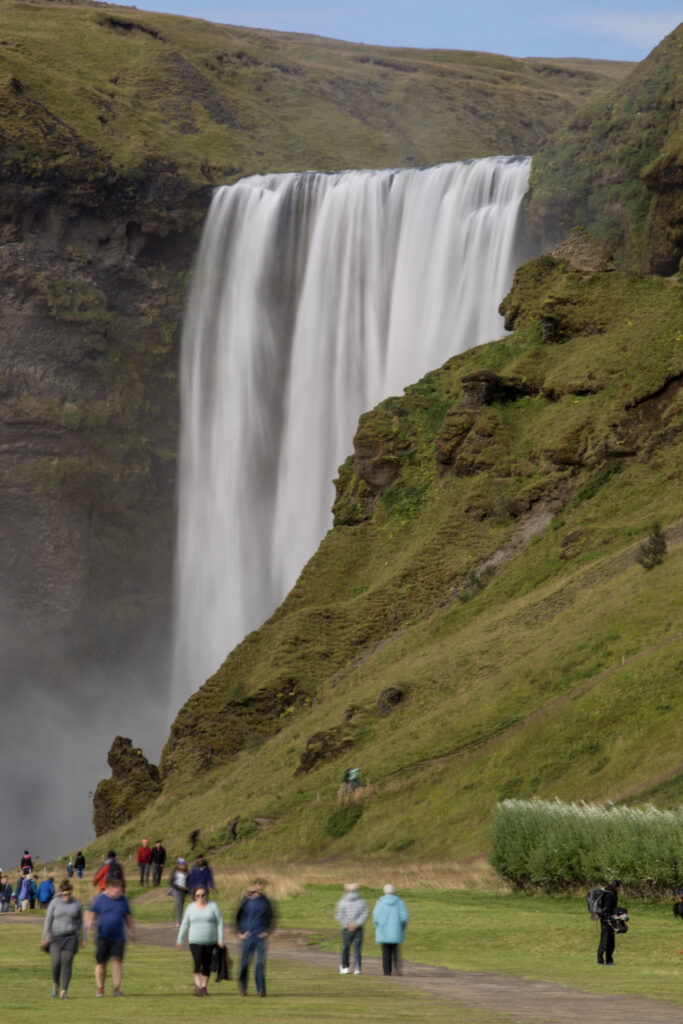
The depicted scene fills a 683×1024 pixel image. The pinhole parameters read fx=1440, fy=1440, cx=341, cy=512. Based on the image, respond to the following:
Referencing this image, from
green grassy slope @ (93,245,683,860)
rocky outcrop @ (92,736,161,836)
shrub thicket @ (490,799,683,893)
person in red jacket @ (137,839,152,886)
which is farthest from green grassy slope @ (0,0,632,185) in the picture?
shrub thicket @ (490,799,683,893)

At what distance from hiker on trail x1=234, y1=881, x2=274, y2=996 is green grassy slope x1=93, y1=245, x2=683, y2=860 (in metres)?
20.6

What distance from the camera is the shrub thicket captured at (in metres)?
32.6

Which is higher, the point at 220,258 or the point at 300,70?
the point at 300,70

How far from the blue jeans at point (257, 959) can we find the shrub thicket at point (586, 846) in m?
13.8

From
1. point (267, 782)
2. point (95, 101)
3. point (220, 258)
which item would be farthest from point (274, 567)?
point (95, 101)

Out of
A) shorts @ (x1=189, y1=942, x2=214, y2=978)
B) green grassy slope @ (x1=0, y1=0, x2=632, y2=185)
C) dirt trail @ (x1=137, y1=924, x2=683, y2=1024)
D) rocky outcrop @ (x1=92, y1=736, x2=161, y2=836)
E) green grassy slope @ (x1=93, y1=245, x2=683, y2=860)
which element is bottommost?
dirt trail @ (x1=137, y1=924, x2=683, y2=1024)

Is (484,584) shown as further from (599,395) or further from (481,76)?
(481,76)

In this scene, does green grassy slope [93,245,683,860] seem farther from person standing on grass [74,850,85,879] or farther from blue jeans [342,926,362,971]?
blue jeans [342,926,362,971]

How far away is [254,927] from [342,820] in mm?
27611

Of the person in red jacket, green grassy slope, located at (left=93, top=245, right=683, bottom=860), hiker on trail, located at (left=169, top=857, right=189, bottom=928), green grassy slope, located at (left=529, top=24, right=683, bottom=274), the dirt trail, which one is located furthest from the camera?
green grassy slope, located at (left=529, top=24, right=683, bottom=274)

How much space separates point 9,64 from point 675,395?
66948 mm

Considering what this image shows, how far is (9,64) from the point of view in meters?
110

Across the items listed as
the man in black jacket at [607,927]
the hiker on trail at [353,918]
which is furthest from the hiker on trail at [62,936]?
the man in black jacket at [607,927]

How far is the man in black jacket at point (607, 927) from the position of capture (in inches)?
975
